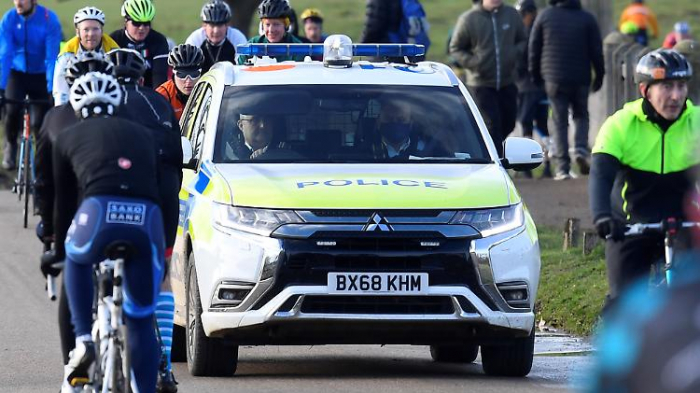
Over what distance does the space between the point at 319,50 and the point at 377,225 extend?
2512mm

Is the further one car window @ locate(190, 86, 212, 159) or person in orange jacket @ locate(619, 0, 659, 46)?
person in orange jacket @ locate(619, 0, 659, 46)

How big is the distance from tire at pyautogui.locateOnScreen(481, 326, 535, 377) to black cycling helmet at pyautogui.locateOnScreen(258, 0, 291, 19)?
615cm

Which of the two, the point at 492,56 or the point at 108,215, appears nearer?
Result: the point at 108,215

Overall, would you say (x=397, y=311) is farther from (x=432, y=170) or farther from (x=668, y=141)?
(x=668, y=141)

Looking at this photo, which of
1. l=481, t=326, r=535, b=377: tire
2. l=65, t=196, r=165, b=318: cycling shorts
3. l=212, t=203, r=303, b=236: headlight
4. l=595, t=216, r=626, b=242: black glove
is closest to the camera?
l=65, t=196, r=165, b=318: cycling shorts

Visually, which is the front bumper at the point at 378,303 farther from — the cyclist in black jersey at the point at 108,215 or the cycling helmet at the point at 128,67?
the cyclist in black jersey at the point at 108,215

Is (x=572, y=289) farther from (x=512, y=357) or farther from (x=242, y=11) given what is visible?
(x=242, y=11)

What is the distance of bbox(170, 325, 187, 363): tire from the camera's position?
1049 cm

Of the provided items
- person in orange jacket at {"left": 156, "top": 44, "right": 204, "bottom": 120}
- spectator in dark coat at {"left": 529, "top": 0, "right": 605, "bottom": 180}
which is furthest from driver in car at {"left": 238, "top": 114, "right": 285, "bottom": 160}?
spectator in dark coat at {"left": 529, "top": 0, "right": 605, "bottom": 180}

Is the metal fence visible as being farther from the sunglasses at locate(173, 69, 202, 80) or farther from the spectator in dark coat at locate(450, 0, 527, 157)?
the sunglasses at locate(173, 69, 202, 80)

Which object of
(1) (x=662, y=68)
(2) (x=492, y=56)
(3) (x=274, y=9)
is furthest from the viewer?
(2) (x=492, y=56)

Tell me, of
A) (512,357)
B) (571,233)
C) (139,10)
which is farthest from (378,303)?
(139,10)

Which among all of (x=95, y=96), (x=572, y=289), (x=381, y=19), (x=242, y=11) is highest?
(x=95, y=96)

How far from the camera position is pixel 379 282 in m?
9.11
